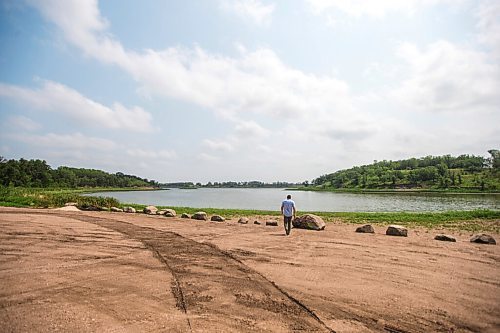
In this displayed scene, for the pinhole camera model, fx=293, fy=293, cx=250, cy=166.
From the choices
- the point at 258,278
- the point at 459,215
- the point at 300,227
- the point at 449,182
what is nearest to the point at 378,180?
the point at 449,182

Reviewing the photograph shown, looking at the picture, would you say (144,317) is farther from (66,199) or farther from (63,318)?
(66,199)

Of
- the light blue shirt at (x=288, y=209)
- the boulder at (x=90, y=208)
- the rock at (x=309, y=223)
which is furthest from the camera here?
the boulder at (x=90, y=208)

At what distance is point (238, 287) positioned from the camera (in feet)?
25.3

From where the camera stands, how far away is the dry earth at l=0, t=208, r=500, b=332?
229 inches

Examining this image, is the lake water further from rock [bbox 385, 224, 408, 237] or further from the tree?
the tree

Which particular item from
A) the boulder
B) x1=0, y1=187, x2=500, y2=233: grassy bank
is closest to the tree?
x1=0, y1=187, x2=500, y2=233: grassy bank

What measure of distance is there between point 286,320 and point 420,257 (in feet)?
27.1

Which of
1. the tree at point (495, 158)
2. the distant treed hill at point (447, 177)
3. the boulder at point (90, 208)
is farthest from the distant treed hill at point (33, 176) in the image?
the tree at point (495, 158)

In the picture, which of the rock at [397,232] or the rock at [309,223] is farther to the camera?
the rock at [309,223]

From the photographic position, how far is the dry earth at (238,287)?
19.1ft

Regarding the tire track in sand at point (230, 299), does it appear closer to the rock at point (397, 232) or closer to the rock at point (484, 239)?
the rock at point (397, 232)

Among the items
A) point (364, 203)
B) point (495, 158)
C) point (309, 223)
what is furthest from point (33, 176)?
point (495, 158)

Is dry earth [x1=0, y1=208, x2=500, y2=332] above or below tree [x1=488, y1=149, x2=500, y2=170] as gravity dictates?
below

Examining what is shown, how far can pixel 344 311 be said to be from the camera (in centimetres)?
644
